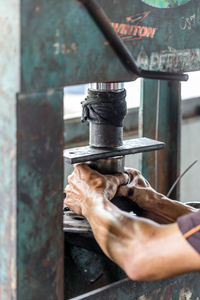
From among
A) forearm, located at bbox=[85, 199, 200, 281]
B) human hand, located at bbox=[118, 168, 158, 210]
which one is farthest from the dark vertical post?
forearm, located at bbox=[85, 199, 200, 281]

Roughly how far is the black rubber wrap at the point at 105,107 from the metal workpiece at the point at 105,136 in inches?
0.5

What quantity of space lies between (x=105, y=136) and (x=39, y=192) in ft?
1.08

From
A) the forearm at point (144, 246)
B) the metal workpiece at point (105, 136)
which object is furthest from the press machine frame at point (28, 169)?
the metal workpiece at point (105, 136)

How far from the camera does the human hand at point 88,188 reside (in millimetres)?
1408

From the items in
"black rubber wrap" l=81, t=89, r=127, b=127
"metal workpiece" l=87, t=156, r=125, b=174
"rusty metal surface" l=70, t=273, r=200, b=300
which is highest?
"black rubber wrap" l=81, t=89, r=127, b=127

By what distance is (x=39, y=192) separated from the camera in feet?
3.97

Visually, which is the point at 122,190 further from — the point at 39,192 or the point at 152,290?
the point at 39,192

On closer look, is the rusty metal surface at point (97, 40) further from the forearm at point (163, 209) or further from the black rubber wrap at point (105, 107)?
the forearm at point (163, 209)

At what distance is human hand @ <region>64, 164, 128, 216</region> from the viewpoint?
1.41 metres

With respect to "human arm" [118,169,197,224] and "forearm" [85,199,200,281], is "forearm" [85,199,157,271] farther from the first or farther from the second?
"human arm" [118,169,197,224]

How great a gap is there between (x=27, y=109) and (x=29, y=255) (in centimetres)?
29

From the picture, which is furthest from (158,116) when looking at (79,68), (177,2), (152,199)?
(79,68)

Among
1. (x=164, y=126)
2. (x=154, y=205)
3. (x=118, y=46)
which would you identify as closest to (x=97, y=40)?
(x=118, y=46)

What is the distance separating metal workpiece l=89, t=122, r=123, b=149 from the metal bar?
0.75ft
